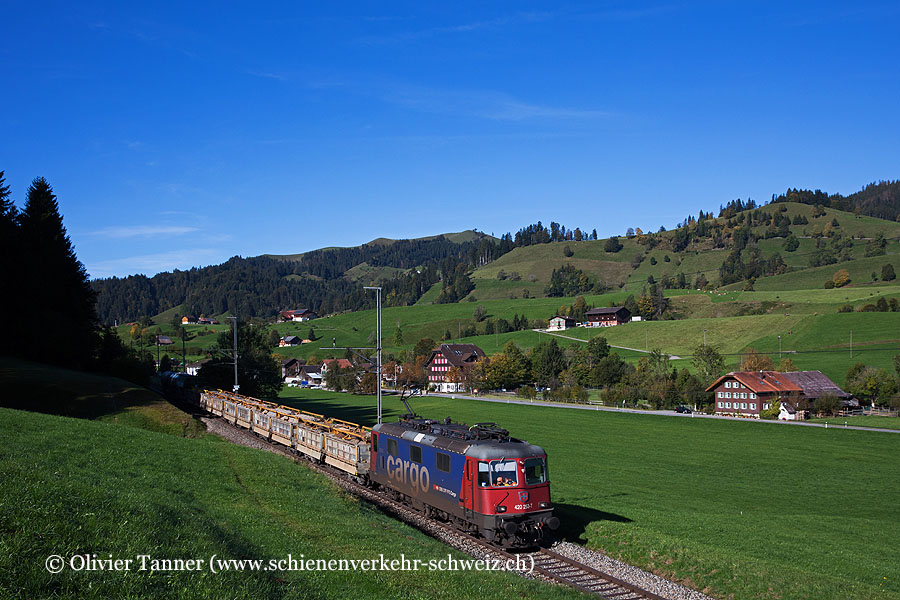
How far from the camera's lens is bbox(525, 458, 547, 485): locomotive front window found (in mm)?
21875

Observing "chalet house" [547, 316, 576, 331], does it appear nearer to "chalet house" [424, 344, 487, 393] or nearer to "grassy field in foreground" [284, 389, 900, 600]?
"chalet house" [424, 344, 487, 393]

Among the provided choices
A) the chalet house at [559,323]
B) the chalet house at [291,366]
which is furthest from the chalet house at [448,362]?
the chalet house at [291,366]

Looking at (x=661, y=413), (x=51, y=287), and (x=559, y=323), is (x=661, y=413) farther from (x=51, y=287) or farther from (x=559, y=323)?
(x=559, y=323)

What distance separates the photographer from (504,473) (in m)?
21.5

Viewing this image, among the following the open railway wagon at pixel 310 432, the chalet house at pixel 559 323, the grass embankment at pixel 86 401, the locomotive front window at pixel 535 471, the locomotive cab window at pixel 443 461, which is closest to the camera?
the locomotive front window at pixel 535 471

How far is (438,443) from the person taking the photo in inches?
957

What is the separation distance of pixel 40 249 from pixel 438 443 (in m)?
58.7

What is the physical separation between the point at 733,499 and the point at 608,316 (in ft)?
525

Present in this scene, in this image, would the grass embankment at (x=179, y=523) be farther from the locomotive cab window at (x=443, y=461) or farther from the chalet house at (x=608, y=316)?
the chalet house at (x=608, y=316)

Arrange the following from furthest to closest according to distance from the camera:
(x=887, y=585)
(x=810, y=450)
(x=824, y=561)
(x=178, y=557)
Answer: (x=810, y=450)
(x=824, y=561)
(x=887, y=585)
(x=178, y=557)

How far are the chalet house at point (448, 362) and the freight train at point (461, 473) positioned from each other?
10796 centimetres

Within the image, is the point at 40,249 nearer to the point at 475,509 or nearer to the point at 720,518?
the point at 475,509

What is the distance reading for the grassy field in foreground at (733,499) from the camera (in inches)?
755

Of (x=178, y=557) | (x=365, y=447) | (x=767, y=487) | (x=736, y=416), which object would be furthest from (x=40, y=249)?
(x=736, y=416)
